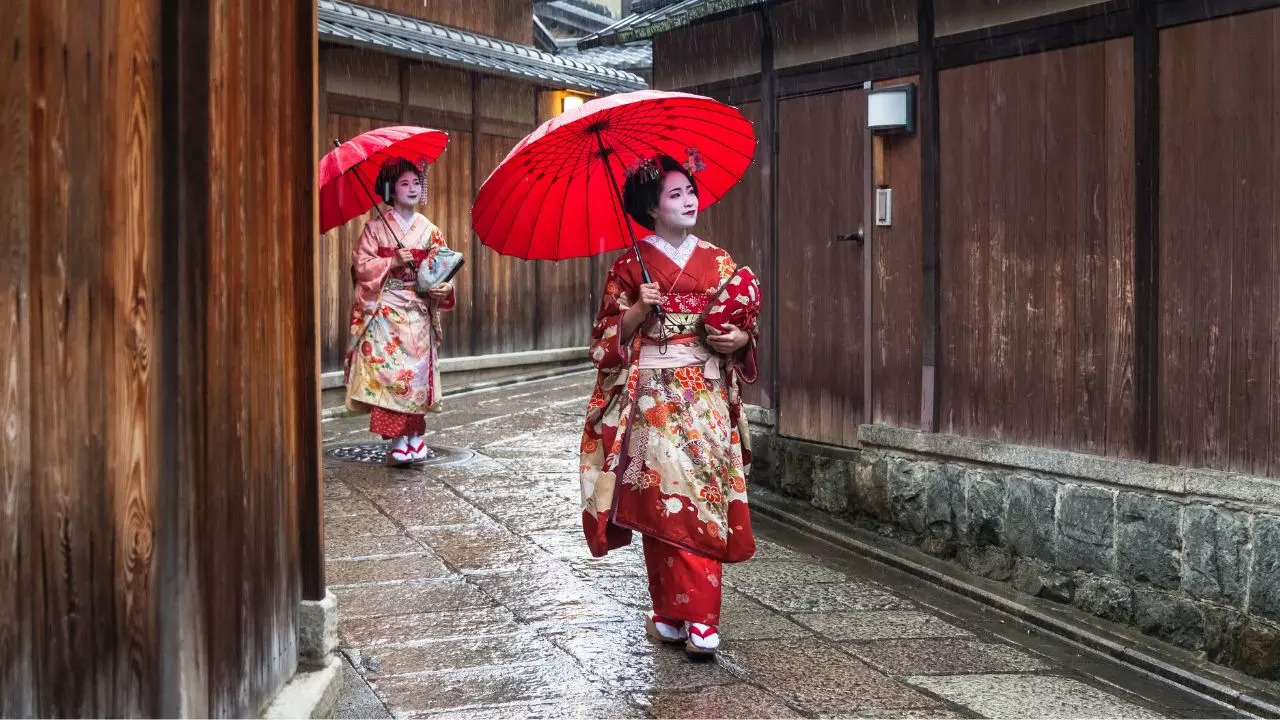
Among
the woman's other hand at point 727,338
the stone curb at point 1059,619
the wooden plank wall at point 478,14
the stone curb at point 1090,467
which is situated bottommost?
the stone curb at point 1059,619

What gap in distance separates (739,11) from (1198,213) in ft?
14.4

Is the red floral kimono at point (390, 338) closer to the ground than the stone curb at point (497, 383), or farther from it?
farther from it

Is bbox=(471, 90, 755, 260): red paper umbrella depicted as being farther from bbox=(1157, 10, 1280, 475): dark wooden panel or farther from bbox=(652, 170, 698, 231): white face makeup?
bbox=(1157, 10, 1280, 475): dark wooden panel

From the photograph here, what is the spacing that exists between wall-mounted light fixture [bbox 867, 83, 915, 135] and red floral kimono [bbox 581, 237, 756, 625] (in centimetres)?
310

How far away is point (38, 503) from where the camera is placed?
9.96 feet

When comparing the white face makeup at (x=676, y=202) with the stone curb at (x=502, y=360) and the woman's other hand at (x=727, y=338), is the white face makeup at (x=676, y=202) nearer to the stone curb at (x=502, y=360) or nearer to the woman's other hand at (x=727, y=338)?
the woman's other hand at (x=727, y=338)

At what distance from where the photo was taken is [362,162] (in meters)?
9.67

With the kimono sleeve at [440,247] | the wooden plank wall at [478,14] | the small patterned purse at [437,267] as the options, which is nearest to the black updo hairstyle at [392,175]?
the kimono sleeve at [440,247]

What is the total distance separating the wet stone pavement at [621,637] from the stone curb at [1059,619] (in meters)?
0.09

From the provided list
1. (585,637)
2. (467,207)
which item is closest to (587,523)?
(585,637)

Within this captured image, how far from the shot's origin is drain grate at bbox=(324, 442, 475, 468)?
10156 mm

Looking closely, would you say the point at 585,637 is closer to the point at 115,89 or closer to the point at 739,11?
the point at 115,89

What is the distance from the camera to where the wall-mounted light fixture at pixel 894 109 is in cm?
831

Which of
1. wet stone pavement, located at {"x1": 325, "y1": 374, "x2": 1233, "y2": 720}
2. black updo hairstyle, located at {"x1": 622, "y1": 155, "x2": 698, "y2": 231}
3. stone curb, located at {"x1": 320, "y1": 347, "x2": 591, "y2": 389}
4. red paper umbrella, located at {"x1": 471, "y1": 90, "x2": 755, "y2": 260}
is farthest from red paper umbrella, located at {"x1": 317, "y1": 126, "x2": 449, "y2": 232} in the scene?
stone curb, located at {"x1": 320, "y1": 347, "x2": 591, "y2": 389}
